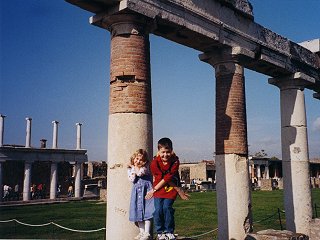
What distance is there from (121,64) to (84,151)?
94.4 ft

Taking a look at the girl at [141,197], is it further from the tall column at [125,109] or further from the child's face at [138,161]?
the tall column at [125,109]

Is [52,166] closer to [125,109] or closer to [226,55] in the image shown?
[226,55]

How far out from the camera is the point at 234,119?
8195 millimetres

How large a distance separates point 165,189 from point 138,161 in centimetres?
56

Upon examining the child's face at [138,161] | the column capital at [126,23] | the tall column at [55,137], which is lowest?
the child's face at [138,161]

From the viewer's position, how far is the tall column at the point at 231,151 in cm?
791

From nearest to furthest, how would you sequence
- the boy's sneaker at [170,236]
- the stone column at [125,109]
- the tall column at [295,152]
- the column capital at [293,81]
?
1. the boy's sneaker at [170,236]
2. the stone column at [125,109]
3. the tall column at [295,152]
4. the column capital at [293,81]

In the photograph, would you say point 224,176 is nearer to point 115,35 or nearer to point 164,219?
point 164,219

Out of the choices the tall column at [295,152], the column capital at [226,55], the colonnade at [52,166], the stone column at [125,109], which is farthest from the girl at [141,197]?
the colonnade at [52,166]

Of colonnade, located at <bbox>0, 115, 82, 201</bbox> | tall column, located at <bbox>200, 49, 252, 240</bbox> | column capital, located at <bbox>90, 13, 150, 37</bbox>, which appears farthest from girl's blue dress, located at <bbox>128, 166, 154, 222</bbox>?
colonnade, located at <bbox>0, 115, 82, 201</bbox>

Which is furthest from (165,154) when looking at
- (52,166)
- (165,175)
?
(52,166)

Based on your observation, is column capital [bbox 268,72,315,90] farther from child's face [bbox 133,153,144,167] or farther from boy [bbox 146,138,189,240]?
child's face [bbox 133,153,144,167]

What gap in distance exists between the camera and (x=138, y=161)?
5.28 m

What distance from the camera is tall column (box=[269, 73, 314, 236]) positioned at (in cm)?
985
